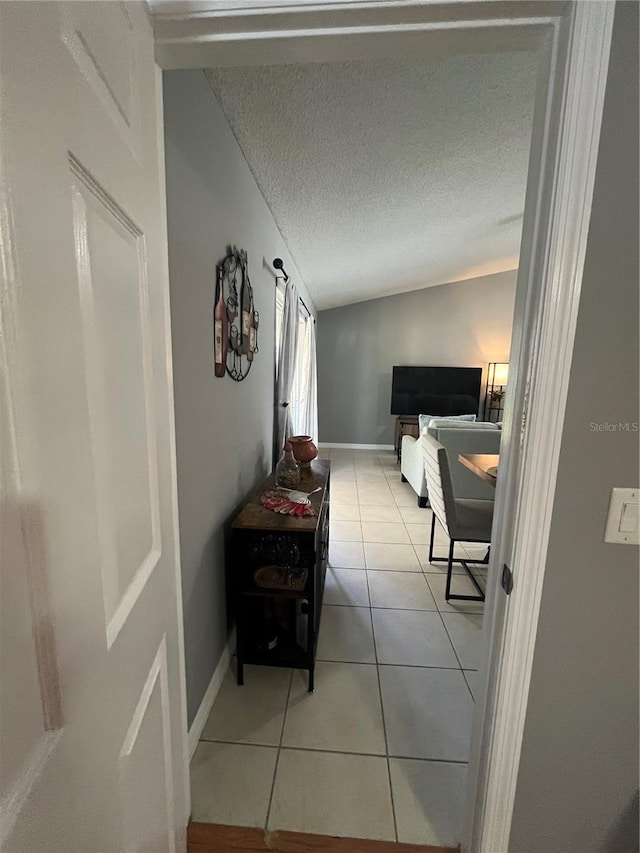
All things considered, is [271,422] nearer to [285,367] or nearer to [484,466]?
[285,367]

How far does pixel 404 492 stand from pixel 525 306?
364 centimetres

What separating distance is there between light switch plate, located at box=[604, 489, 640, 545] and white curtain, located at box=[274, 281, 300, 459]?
2111 millimetres

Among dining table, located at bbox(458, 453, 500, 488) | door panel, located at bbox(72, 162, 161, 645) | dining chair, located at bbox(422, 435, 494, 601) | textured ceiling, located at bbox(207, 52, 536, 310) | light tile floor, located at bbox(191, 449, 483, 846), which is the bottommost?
light tile floor, located at bbox(191, 449, 483, 846)

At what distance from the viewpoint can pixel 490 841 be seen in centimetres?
91

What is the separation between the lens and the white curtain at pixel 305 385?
12.1 feet

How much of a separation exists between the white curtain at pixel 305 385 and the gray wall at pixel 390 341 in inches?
60.8

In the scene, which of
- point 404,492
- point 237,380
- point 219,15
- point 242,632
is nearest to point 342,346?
point 404,492

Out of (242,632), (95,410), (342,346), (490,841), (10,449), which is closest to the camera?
(10,449)

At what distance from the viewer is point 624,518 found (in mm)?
757

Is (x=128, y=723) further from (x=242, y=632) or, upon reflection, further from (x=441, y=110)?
(x=441, y=110)

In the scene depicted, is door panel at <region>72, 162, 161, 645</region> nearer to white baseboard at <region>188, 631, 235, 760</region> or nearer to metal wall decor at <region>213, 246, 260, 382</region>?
metal wall decor at <region>213, 246, 260, 382</region>

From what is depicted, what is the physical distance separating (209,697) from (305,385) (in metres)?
3.13

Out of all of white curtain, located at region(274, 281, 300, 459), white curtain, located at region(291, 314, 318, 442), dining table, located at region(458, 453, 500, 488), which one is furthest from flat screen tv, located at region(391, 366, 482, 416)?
dining table, located at region(458, 453, 500, 488)

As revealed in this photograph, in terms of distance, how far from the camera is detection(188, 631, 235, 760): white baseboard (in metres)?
1.32
